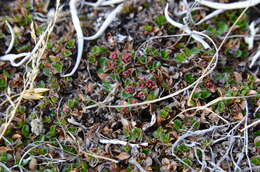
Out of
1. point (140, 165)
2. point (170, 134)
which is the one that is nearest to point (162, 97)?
point (170, 134)

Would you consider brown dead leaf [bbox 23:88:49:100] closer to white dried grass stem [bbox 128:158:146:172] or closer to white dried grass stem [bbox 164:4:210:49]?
white dried grass stem [bbox 128:158:146:172]

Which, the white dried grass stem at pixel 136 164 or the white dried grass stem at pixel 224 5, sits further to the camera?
the white dried grass stem at pixel 224 5

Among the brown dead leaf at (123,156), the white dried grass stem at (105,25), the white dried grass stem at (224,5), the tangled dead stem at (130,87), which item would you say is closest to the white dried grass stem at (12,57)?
the tangled dead stem at (130,87)

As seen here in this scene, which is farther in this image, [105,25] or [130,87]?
[105,25]

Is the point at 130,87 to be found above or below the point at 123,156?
above

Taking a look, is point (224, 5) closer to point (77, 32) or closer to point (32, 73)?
point (77, 32)

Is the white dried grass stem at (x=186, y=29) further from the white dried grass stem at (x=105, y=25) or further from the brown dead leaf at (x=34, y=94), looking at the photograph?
the brown dead leaf at (x=34, y=94)

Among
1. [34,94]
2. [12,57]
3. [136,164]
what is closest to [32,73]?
[34,94]

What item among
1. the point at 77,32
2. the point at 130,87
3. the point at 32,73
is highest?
the point at 77,32

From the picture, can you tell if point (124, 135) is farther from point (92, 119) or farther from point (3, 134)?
point (3, 134)
